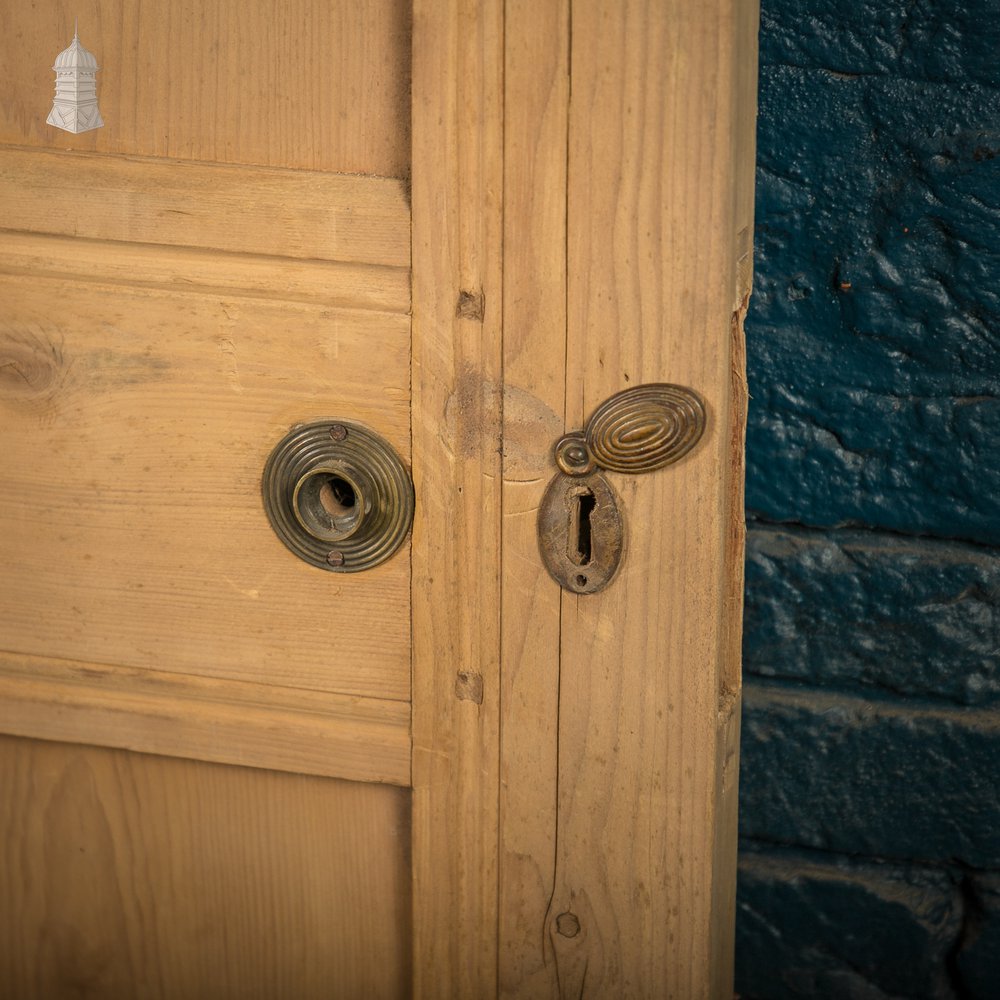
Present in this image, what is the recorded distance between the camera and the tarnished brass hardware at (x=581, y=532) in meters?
0.96

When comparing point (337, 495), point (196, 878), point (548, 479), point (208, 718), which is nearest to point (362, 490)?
point (337, 495)

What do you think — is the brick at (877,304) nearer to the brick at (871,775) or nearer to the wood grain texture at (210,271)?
the brick at (871,775)

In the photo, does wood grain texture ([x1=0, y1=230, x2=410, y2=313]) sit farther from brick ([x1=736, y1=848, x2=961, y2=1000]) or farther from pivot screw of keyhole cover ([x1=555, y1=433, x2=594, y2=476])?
brick ([x1=736, y1=848, x2=961, y2=1000])

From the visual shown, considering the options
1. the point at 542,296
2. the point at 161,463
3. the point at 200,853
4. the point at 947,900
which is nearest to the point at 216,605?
the point at 161,463

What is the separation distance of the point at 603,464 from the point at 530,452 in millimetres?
53

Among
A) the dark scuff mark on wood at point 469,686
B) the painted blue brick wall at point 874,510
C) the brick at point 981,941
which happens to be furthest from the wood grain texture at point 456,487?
the brick at point 981,941

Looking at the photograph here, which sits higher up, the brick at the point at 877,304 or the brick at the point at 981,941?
the brick at the point at 877,304

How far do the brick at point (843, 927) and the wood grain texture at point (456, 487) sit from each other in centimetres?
73

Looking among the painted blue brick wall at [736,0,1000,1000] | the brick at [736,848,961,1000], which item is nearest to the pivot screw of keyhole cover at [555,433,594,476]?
the painted blue brick wall at [736,0,1000,1000]

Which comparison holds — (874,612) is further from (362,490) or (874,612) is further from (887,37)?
(362,490)

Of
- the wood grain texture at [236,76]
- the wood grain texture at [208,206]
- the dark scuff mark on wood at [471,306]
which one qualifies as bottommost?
the dark scuff mark on wood at [471,306]

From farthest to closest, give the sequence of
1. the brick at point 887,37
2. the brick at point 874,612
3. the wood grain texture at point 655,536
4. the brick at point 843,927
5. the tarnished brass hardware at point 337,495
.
→ the brick at point 843,927 → the brick at point 874,612 → the brick at point 887,37 → the tarnished brass hardware at point 337,495 → the wood grain texture at point 655,536

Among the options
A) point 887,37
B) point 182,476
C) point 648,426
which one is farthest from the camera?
point 887,37

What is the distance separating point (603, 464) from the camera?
0.95m
